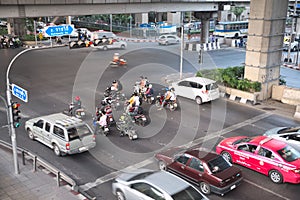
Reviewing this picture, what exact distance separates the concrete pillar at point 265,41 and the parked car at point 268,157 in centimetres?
990

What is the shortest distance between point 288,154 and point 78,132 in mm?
8282

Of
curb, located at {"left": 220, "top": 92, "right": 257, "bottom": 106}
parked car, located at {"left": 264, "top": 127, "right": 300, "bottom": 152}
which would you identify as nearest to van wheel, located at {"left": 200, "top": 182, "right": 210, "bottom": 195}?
parked car, located at {"left": 264, "top": 127, "right": 300, "bottom": 152}

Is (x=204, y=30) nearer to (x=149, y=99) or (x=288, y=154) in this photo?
(x=149, y=99)

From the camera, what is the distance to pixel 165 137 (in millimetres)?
17078

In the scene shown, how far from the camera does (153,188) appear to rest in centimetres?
1039

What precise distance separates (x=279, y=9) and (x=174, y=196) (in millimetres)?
16997

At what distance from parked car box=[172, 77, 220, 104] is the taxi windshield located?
8.89 meters

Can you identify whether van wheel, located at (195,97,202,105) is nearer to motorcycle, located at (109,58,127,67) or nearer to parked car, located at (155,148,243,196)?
parked car, located at (155,148,243,196)

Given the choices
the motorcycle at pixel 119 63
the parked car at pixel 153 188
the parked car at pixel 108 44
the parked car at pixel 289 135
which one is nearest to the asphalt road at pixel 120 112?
the motorcycle at pixel 119 63

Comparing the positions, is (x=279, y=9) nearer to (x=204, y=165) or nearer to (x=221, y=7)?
(x=204, y=165)

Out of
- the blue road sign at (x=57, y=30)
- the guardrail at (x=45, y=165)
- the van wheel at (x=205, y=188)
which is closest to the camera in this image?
the van wheel at (x=205, y=188)

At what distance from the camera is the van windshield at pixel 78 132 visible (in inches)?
574

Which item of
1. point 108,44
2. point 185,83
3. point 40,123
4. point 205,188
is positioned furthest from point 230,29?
point 205,188

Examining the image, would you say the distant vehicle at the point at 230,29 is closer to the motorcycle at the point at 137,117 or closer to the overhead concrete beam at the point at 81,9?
the overhead concrete beam at the point at 81,9
